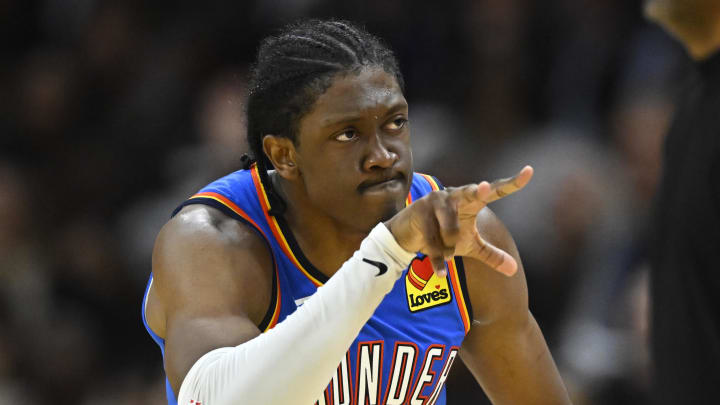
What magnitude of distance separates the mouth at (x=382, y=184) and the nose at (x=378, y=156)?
→ 0.11ft

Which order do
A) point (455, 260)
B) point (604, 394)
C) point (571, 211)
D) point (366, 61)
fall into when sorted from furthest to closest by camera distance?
1. point (571, 211)
2. point (604, 394)
3. point (455, 260)
4. point (366, 61)

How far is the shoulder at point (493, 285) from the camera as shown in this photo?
10.6 feet

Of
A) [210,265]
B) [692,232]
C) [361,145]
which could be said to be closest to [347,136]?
[361,145]

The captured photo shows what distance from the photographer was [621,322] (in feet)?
15.5

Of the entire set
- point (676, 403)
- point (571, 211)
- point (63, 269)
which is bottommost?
point (63, 269)

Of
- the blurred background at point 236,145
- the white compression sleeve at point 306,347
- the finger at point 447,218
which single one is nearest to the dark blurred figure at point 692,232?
the finger at point 447,218

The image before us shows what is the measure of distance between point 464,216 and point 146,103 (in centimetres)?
440

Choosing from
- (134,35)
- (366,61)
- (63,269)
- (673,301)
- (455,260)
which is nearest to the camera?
(673,301)

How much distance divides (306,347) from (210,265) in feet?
1.51

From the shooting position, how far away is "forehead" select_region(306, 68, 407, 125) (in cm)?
287

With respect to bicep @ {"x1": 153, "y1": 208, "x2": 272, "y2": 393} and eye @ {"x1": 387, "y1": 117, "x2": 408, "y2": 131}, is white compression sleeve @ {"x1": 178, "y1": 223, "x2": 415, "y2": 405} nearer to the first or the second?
bicep @ {"x1": 153, "y1": 208, "x2": 272, "y2": 393}

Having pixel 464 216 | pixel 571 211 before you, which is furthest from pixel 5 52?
pixel 464 216

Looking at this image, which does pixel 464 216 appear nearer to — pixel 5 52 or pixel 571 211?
pixel 571 211

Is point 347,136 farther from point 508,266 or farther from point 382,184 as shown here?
point 508,266
